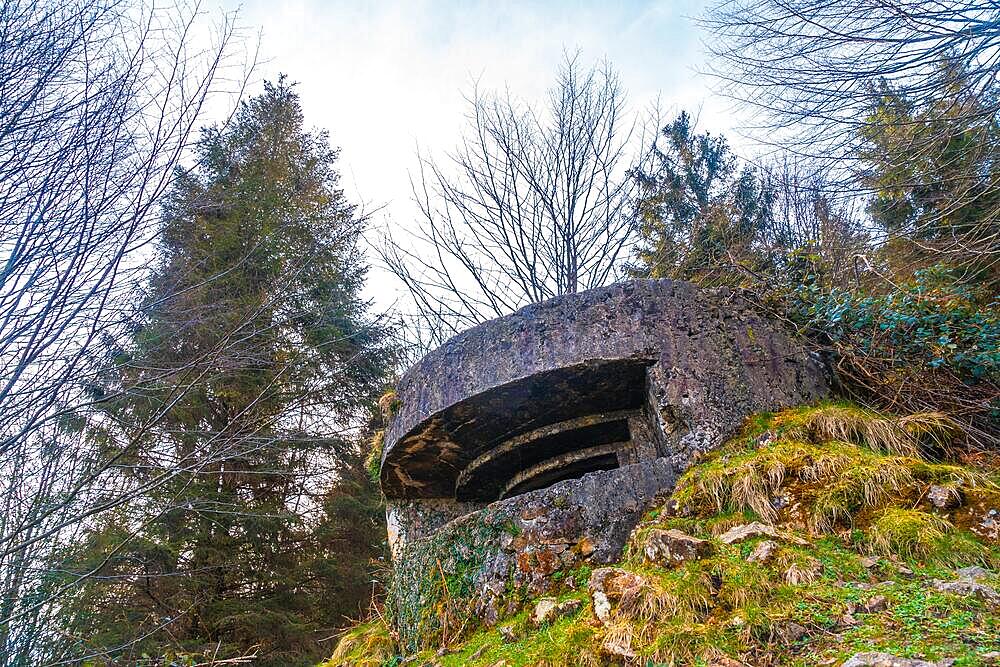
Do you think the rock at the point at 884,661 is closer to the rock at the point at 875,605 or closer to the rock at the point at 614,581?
the rock at the point at 875,605

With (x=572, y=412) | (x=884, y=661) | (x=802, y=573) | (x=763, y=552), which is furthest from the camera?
(x=572, y=412)

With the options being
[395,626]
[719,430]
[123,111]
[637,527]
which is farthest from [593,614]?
[123,111]

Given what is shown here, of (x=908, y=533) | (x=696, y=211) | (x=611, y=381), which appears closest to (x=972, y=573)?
(x=908, y=533)

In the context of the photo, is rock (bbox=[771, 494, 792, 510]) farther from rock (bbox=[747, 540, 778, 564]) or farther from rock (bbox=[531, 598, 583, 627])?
rock (bbox=[531, 598, 583, 627])

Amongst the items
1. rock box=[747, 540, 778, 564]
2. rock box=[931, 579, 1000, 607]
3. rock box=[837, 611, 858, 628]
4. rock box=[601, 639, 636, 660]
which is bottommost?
rock box=[931, 579, 1000, 607]

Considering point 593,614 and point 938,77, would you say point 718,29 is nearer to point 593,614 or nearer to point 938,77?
point 938,77

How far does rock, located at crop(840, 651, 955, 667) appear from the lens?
164 cm

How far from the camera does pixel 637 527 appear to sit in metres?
3.04

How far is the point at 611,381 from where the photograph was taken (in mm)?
3871

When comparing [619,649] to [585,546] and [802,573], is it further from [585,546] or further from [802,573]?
[585,546]

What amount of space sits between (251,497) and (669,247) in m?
7.06

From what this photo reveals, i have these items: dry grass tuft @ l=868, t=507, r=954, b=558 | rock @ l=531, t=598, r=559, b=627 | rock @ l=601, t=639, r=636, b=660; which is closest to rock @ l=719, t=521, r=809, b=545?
dry grass tuft @ l=868, t=507, r=954, b=558

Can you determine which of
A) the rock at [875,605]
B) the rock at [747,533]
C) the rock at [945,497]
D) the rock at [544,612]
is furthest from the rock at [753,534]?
the rock at [544,612]

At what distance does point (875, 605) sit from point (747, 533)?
0.63 metres
